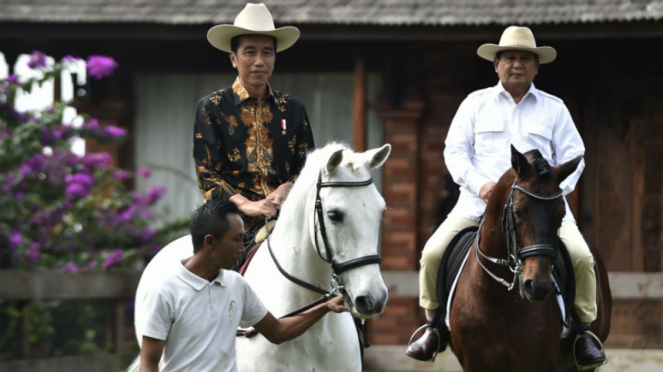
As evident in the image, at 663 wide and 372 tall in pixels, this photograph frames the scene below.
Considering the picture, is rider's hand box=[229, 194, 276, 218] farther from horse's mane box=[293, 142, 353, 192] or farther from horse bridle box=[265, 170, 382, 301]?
horse bridle box=[265, 170, 382, 301]

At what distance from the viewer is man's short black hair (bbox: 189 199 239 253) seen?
4.03m

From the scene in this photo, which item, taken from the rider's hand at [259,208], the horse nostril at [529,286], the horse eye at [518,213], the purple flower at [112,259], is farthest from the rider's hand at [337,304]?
the purple flower at [112,259]

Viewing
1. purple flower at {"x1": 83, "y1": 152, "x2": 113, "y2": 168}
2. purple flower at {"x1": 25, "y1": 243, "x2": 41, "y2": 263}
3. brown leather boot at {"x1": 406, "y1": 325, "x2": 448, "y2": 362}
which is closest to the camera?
brown leather boot at {"x1": 406, "y1": 325, "x2": 448, "y2": 362}

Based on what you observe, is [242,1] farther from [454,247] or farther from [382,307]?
[382,307]

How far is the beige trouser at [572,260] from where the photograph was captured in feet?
19.8

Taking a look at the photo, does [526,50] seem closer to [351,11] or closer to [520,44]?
[520,44]

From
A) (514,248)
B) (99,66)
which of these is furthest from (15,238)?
(514,248)

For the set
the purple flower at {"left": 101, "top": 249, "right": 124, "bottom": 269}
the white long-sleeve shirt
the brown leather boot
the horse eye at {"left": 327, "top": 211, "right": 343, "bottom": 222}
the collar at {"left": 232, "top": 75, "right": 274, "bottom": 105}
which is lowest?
the brown leather boot

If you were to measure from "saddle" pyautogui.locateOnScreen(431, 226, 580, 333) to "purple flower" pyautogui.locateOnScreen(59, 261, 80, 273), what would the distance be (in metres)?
4.55

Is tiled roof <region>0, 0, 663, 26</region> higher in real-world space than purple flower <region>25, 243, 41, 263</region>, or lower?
higher

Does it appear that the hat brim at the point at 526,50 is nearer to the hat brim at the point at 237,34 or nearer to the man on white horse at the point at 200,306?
the hat brim at the point at 237,34

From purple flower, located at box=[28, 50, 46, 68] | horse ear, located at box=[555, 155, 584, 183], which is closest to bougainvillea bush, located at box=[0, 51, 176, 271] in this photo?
purple flower, located at box=[28, 50, 46, 68]

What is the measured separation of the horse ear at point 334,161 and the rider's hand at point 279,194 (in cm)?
63

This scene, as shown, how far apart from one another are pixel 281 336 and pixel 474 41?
26.4ft
